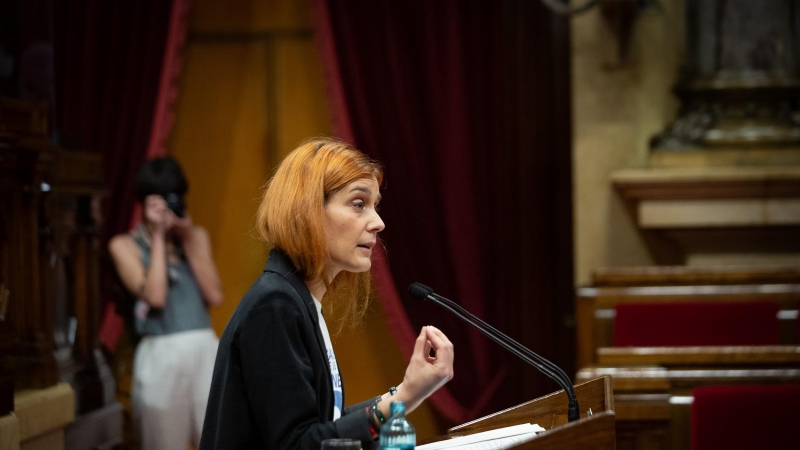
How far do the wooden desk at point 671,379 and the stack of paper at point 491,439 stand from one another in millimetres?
Result: 924

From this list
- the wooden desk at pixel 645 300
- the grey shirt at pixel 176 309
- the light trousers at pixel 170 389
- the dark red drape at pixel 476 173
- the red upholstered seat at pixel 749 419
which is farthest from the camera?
the dark red drape at pixel 476 173

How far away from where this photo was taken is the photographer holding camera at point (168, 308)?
3.43 metres

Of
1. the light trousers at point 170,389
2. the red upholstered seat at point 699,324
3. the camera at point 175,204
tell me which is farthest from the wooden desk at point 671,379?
the camera at point 175,204

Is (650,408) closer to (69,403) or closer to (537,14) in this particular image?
(69,403)

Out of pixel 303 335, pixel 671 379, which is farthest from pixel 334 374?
pixel 671 379

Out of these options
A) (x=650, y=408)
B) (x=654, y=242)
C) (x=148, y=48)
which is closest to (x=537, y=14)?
(x=654, y=242)

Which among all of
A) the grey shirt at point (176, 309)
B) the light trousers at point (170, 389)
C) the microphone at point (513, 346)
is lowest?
the light trousers at point (170, 389)

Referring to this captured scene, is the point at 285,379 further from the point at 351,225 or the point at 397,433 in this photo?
the point at 351,225

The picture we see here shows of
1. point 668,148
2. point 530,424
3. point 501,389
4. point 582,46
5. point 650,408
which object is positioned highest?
point 582,46

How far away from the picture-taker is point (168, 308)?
140 inches

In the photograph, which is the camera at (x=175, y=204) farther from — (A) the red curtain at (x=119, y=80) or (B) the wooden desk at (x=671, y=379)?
(B) the wooden desk at (x=671, y=379)

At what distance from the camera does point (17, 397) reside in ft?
9.01

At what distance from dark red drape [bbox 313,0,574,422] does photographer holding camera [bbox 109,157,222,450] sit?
3.90ft

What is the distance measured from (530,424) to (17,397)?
5.46 ft
